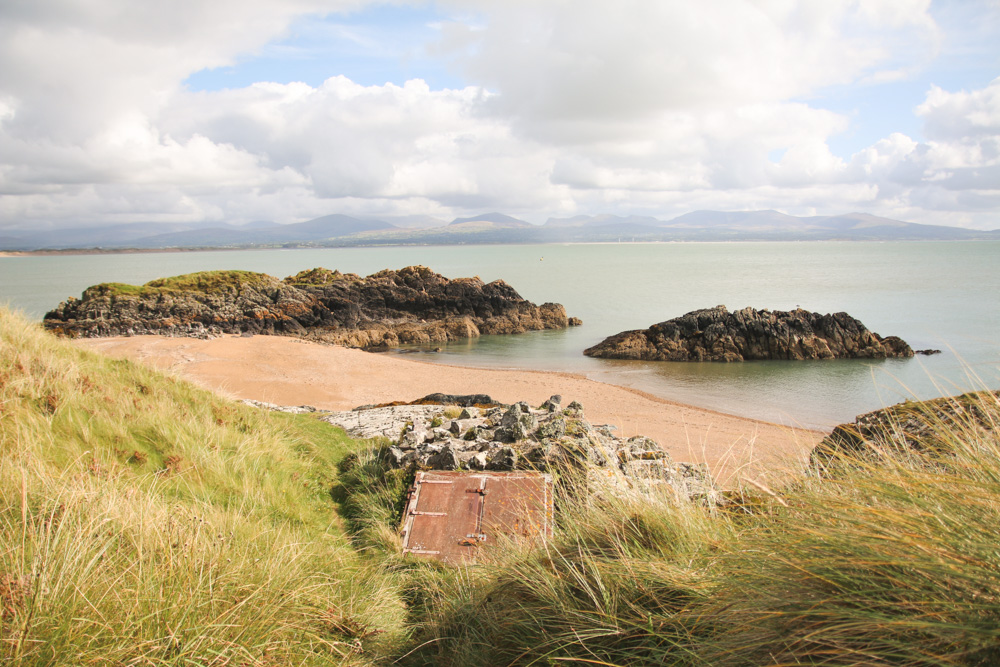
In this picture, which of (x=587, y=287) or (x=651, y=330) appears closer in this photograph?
(x=651, y=330)

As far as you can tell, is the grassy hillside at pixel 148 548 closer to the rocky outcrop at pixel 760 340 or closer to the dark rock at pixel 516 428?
the dark rock at pixel 516 428

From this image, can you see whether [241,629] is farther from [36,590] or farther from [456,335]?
[456,335]

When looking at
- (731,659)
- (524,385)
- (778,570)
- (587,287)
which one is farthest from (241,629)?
(587,287)

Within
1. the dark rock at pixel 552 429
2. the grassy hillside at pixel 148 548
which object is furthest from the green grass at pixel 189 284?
the dark rock at pixel 552 429

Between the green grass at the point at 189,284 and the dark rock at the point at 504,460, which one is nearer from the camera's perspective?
the dark rock at the point at 504,460

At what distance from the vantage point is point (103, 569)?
2.85 m

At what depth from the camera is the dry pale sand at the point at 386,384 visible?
1596cm

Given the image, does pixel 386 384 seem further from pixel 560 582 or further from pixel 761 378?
pixel 560 582

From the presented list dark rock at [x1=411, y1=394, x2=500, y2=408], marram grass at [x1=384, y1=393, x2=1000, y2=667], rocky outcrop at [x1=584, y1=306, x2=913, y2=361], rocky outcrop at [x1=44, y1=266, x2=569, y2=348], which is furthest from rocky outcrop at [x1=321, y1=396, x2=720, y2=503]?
rocky outcrop at [x1=44, y1=266, x2=569, y2=348]

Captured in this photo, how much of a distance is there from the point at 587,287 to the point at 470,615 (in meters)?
69.9

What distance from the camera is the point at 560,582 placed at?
10.2 ft

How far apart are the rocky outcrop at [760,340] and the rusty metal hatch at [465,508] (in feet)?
79.3

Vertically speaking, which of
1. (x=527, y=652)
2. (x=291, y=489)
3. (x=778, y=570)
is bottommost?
(x=291, y=489)

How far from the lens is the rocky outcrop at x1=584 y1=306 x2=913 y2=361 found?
95.3 ft
